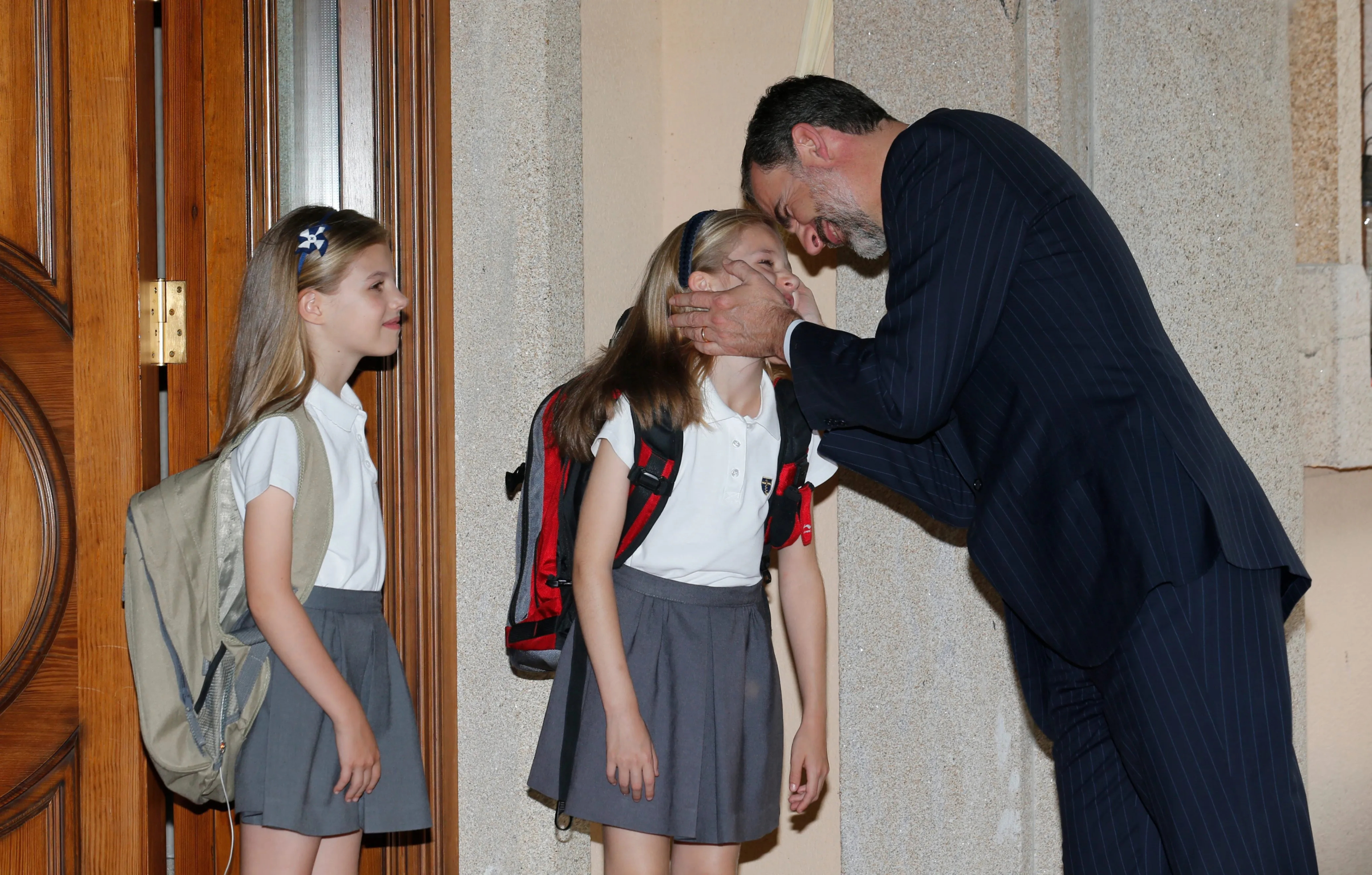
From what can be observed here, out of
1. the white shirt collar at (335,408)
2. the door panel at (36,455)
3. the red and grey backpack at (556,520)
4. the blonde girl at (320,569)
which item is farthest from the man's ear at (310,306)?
the door panel at (36,455)

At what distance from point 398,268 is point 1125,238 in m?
1.78

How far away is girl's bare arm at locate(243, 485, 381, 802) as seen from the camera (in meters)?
2.13

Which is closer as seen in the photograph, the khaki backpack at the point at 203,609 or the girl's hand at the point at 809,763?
the khaki backpack at the point at 203,609

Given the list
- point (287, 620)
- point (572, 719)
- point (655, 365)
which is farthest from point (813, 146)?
point (287, 620)

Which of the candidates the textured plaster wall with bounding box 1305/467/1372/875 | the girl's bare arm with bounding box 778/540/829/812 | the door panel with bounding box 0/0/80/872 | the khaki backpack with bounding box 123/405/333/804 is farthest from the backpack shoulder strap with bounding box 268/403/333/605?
the textured plaster wall with bounding box 1305/467/1372/875

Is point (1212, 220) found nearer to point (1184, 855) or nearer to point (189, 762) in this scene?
point (1184, 855)

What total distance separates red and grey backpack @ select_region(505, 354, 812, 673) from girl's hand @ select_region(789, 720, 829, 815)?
1.19 feet

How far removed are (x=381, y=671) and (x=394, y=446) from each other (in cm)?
66

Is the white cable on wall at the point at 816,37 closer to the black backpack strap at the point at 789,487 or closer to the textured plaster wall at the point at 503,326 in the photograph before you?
the textured plaster wall at the point at 503,326

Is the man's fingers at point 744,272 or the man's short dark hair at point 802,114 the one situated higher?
the man's short dark hair at point 802,114

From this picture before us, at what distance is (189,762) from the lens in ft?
7.14

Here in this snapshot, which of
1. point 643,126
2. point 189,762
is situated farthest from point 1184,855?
point 643,126

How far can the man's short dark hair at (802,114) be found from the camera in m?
2.31

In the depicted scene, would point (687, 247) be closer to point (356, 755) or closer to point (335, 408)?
point (335, 408)
